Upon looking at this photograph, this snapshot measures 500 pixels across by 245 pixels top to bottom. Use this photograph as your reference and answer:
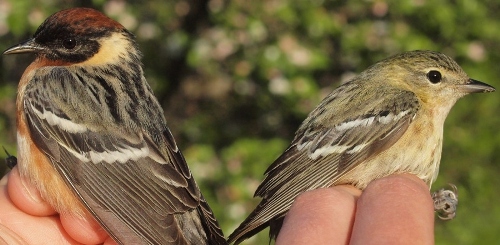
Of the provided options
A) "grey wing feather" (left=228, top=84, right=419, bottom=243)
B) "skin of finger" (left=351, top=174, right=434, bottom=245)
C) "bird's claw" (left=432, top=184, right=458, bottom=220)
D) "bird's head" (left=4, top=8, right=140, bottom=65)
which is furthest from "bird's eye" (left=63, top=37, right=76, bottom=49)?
"bird's claw" (left=432, top=184, right=458, bottom=220)

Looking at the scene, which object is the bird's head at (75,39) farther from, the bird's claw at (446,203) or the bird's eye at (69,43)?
the bird's claw at (446,203)

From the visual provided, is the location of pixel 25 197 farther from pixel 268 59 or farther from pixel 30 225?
pixel 268 59

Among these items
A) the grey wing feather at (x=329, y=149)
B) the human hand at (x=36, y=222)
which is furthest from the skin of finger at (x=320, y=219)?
the human hand at (x=36, y=222)

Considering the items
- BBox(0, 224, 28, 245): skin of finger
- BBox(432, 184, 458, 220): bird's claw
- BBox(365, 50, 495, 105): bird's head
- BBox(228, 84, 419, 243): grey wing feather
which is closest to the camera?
BBox(0, 224, 28, 245): skin of finger

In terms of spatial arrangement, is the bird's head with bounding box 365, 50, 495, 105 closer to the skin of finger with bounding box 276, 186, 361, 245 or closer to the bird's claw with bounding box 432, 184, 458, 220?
the bird's claw with bounding box 432, 184, 458, 220

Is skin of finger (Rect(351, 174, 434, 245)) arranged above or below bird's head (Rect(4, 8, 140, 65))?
below

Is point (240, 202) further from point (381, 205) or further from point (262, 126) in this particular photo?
point (381, 205)

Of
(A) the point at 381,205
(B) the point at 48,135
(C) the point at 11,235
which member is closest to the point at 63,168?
(B) the point at 48,135
